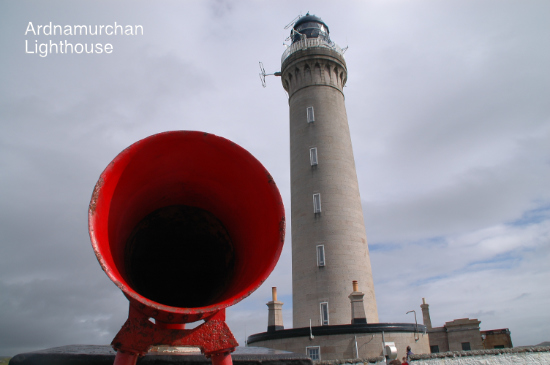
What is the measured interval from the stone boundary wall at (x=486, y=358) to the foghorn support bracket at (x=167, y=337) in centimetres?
611

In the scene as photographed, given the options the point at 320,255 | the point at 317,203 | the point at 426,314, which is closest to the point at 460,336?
the point at 426,314

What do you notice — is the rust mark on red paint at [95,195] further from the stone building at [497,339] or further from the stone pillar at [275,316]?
the stone building at [497,339]

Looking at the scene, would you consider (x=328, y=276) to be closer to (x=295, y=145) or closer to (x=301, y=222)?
(x=301, y=222)

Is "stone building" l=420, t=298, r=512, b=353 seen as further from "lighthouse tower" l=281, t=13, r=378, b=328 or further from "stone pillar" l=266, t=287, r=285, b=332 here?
"stone pillar" l=266, t=287, r=285, b=332

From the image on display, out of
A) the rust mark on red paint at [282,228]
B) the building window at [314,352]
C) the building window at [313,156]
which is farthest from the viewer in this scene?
the building window at [313,156]

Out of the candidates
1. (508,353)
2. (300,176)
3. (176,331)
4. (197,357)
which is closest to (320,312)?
(300,176)

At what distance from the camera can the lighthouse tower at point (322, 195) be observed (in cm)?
1623

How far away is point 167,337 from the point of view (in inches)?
98.4

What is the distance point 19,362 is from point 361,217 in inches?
639

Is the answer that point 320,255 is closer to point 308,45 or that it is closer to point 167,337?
point 308,45

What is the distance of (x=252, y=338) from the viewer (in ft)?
54.2

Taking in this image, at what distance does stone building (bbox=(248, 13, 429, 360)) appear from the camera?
14305 millimetres

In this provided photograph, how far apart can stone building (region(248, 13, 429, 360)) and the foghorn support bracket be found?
1260 cm

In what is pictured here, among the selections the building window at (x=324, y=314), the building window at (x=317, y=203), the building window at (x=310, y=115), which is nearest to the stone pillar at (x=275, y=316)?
the building window at (x=324, y=314)
